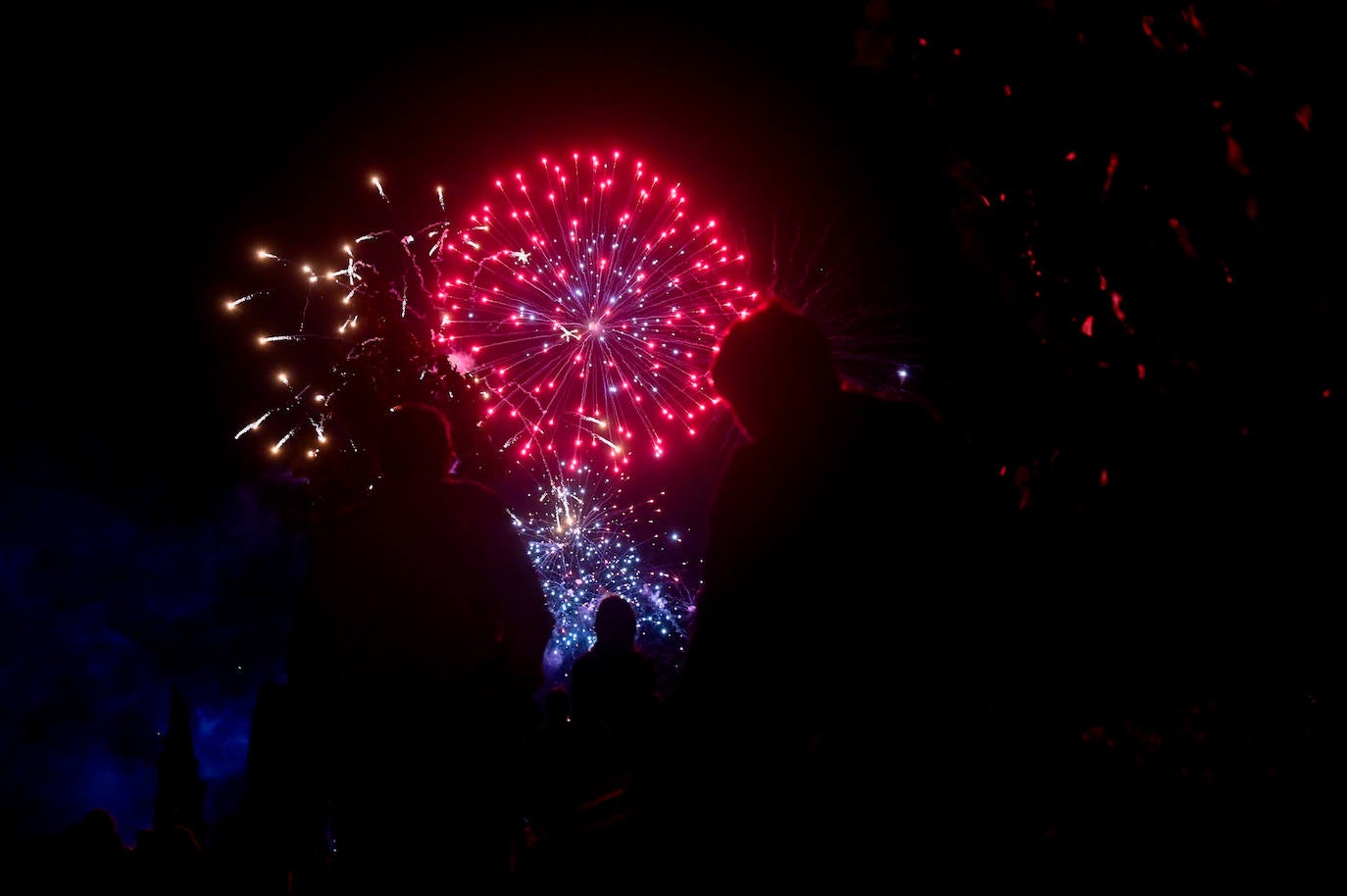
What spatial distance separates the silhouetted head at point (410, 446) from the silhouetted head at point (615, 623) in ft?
9.31

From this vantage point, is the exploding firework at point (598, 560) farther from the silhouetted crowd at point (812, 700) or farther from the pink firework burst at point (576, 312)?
the silhouetted crowd at point (812, 700)

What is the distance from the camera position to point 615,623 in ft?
18.5

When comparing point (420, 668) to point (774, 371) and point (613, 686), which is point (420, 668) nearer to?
point (774, 371)

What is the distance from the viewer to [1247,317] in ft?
7.01

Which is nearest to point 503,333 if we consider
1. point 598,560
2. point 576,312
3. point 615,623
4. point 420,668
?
point 576,312

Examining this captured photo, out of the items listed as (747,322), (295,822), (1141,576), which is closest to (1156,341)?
(1141,576)

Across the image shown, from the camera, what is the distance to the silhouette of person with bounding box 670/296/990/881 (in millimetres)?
1727

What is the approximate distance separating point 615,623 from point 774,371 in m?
3.95

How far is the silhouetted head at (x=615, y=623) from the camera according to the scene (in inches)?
219

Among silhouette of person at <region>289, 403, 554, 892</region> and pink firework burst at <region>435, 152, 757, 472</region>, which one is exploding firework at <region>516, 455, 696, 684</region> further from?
silhouette of person at <region>289, 403, 554, 892</region>

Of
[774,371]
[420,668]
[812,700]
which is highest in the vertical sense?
[774,371]

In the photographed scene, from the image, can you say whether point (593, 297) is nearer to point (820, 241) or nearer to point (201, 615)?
point (820, 241)

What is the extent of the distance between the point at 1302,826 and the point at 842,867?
127 cm

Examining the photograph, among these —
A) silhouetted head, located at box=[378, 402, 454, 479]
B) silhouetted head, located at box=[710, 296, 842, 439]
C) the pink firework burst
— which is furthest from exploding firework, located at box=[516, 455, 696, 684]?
silhouetted head, located at box=[710, 296, 842, 439]
